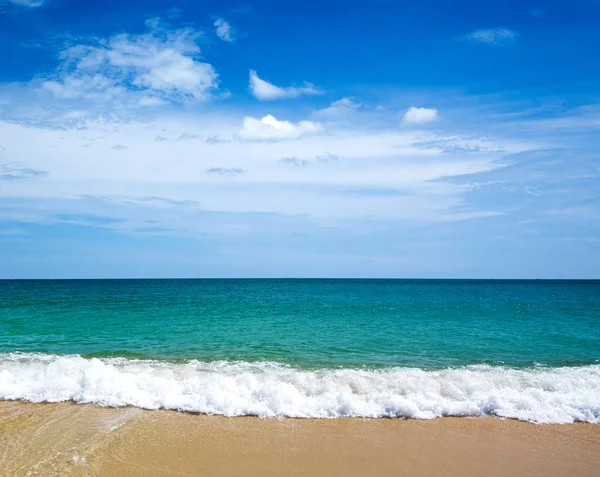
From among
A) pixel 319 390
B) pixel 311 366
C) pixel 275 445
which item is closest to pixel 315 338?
pixel 311 366

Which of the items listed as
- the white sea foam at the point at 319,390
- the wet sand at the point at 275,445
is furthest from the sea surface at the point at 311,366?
the wet sand at the point at 275,445

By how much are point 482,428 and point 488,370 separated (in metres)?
5.02

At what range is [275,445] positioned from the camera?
321 inches

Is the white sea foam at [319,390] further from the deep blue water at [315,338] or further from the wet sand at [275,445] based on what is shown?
the deep blue water at [315,338]

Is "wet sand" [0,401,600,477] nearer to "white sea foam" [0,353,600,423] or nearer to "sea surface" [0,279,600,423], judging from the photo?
"white sea foam" [0,353,600,423]

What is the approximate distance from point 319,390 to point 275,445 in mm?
2887

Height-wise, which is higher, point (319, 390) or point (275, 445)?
point (319, 390)

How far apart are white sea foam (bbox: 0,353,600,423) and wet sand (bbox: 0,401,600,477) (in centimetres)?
38

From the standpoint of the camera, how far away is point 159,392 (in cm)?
1055

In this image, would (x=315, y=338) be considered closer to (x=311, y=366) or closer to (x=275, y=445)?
(x=311, y=366)

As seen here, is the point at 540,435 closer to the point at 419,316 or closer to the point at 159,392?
the point at 159,392

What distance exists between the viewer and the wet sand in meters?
7.26

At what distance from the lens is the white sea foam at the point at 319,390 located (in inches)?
389

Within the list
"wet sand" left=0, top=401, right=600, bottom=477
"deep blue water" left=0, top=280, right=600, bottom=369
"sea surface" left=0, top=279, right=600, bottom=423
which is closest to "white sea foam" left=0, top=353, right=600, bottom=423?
"sea surface" left=0, top=279, right=600, bottom=423
